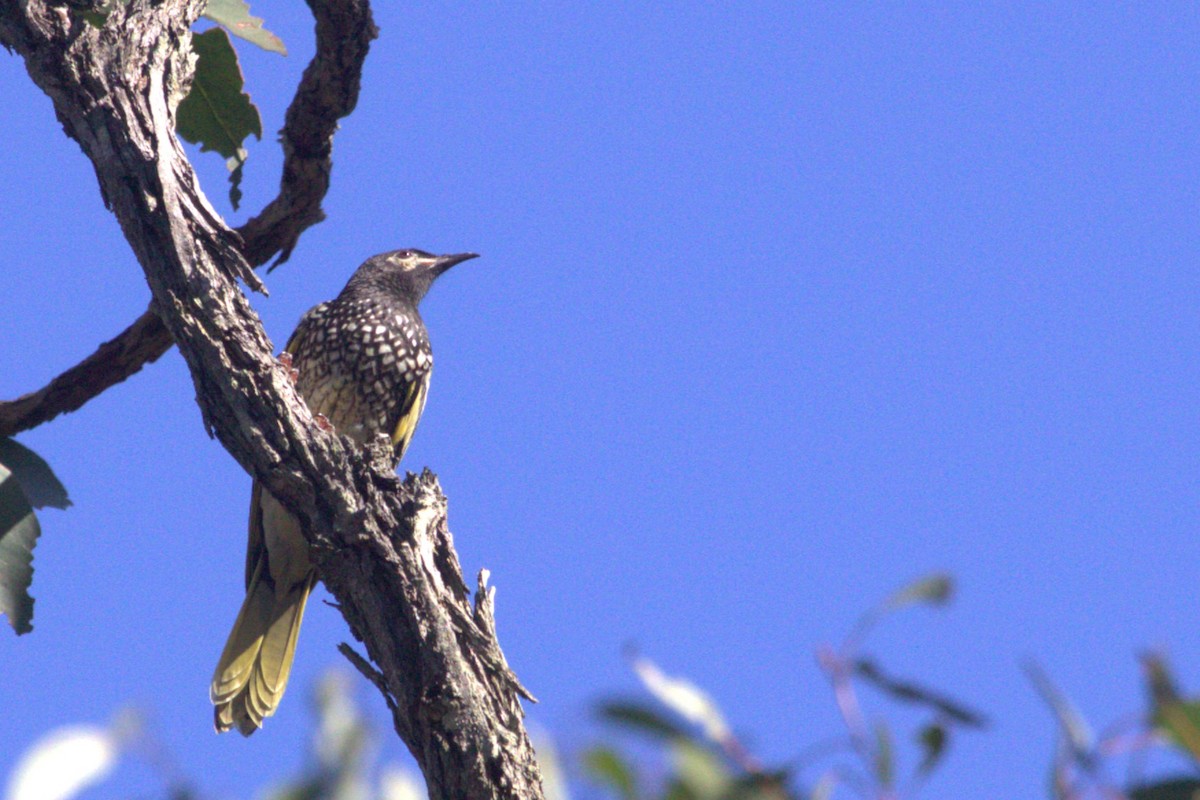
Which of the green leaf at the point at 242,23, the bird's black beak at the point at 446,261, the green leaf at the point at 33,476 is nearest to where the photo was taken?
the green leaf at the point at 33,476

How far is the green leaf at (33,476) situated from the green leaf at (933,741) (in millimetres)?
3214

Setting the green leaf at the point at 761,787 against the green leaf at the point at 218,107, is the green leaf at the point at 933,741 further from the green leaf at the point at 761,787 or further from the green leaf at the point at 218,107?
the green leaf at the point at 218,107

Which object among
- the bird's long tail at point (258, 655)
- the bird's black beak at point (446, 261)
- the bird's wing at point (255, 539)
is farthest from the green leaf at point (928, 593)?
the bird's black beak at point (446, 261)

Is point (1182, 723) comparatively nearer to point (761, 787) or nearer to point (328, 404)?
point (761, 787)

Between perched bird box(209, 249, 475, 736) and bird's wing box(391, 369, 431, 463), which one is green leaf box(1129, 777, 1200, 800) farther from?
bird's wing box(391, 369, 431, 463)

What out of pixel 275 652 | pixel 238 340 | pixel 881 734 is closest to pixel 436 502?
pixel 238 340

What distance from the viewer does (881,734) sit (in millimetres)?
1803

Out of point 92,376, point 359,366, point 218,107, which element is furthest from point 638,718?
point 359,366

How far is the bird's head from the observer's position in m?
7.00

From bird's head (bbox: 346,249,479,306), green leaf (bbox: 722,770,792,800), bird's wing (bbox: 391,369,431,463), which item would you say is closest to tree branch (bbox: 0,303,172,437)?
bird's wing (bbox: 391,369,431,463)

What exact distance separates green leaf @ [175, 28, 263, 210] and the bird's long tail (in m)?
1.69

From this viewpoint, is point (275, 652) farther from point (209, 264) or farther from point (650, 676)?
point (650, 676)

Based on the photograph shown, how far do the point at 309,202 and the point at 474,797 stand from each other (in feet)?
8.04

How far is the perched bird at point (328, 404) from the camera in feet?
17.0
